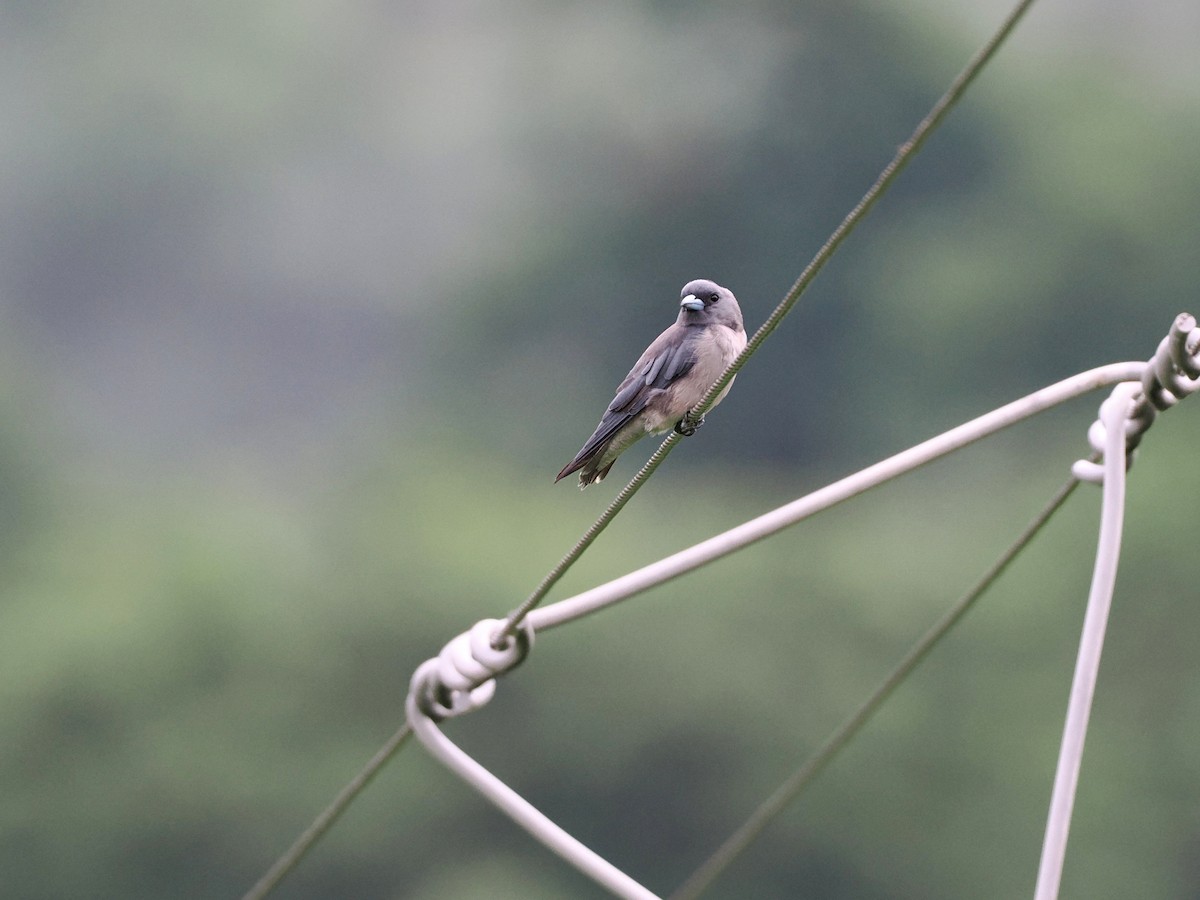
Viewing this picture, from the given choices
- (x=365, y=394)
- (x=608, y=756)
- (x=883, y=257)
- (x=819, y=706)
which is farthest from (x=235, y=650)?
(x=883, y=257)

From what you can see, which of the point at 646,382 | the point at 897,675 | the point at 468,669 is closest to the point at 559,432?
the point at 646,382

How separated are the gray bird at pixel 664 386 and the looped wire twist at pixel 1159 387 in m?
1.46

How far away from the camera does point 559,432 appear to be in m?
22.6

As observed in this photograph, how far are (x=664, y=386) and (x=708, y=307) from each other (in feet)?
1.08

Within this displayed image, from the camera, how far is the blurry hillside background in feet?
56.0

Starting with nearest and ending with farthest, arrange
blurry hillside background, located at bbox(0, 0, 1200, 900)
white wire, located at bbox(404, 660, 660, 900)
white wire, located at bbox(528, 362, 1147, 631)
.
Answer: white wire, located at bbox(528, 362, 1147, 631) < white wire, located at bbox(404, 660, 660, 900) < blurry hillside background, located at bbox(0, 0, 1200, 900)

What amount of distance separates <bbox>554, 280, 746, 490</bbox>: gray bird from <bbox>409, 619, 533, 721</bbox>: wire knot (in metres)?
1.03

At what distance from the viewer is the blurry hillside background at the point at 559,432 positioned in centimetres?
1706

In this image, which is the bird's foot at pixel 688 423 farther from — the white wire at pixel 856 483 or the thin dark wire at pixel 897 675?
the white wire at pixel 856 483

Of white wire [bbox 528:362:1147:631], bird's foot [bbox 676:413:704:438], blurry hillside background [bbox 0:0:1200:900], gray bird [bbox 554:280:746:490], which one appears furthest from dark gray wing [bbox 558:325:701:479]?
blurry hillside background [bbox 0:0:1200:900]

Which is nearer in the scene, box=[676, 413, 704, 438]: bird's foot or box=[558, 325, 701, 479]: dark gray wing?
box=[676, 413, 704, 438]: bird's foot

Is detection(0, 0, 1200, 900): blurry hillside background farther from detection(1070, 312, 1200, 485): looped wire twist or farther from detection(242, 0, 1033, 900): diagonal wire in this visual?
detection(1070, 312, 1200, 485): looped wire twist

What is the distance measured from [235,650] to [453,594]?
2.68 m

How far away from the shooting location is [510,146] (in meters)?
30.2
